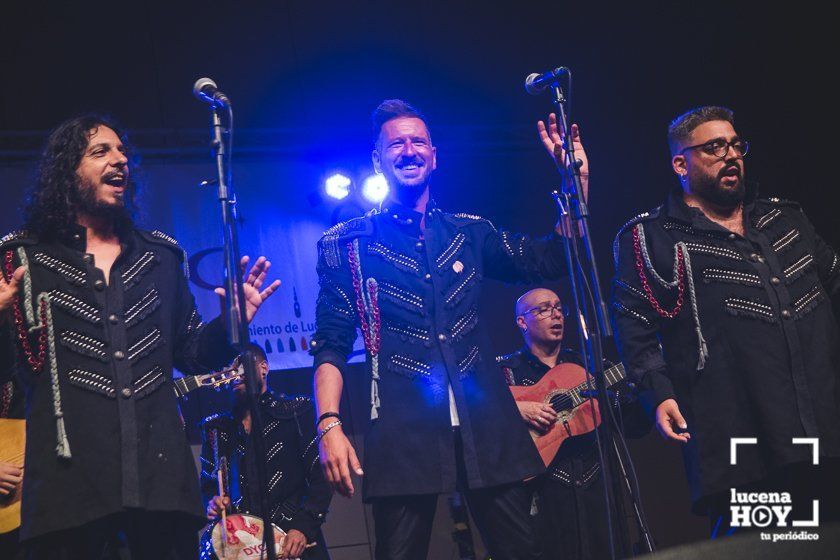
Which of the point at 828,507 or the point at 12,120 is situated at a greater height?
the point at 12,120

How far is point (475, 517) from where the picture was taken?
293cm

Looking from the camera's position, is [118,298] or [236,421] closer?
[118,298]

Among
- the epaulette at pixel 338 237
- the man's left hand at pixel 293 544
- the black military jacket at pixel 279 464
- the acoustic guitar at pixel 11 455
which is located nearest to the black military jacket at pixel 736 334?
the epaulette at pixel 338 237

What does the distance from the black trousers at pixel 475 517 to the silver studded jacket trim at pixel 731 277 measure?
1.19 m

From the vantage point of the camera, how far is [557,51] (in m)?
7.20

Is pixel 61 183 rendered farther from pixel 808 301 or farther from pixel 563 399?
pixel 563 399

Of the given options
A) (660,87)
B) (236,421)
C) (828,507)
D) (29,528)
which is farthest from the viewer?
(660,87)

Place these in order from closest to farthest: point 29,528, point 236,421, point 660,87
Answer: point 29,528 < point 236,421 < point 660,87

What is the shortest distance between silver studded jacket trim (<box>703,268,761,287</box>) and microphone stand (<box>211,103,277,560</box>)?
71.9 inches

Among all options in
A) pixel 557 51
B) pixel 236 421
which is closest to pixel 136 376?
pixel 236 421

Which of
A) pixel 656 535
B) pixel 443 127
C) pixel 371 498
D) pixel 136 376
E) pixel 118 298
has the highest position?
pixel 443 127

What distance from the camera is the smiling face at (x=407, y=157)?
11.0 feet

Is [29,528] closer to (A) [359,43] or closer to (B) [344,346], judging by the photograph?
(B) [344,346]

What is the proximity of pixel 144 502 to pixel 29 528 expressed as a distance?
32 centimetres
